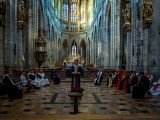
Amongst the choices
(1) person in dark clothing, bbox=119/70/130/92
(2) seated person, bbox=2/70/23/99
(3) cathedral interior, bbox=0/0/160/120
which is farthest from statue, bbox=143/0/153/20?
(2) seated person, bbox=2/70/23/99

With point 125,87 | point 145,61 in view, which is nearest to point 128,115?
point 125,87

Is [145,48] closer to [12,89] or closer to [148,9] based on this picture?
[148,9]

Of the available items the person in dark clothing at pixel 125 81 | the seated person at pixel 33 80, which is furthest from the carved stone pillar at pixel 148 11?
the seated person at pixel 33 80

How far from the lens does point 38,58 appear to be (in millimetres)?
27406

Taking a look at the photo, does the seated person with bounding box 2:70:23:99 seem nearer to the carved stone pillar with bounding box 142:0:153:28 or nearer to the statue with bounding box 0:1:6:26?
the statue with bounding box 0:1:6:26

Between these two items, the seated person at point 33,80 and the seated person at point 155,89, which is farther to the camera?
the seated person at point 33,80

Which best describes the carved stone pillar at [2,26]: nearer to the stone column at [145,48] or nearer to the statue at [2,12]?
the statue at [2,12]

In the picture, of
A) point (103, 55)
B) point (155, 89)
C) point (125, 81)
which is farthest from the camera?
point (103, 55)

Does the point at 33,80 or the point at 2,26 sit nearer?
the point at 2,26

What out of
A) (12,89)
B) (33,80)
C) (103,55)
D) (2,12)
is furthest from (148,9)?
(103,55)

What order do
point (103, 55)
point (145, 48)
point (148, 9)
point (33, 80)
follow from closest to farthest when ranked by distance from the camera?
point (148, 9) < point (33, 80) < point (145, 48) < point (103, 55)

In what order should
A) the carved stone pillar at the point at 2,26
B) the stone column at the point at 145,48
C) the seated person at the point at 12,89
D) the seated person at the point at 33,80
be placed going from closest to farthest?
1. the seated person at the point at 12,89
2. the carved stone pillar at the point at 2,26
3. the seated person at the point at 33,80
4. the stone column at the point at 145,48

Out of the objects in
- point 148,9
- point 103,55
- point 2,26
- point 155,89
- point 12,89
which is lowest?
point 155,89

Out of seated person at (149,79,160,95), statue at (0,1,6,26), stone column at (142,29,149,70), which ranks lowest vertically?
seated person at (149,79,160,95)
